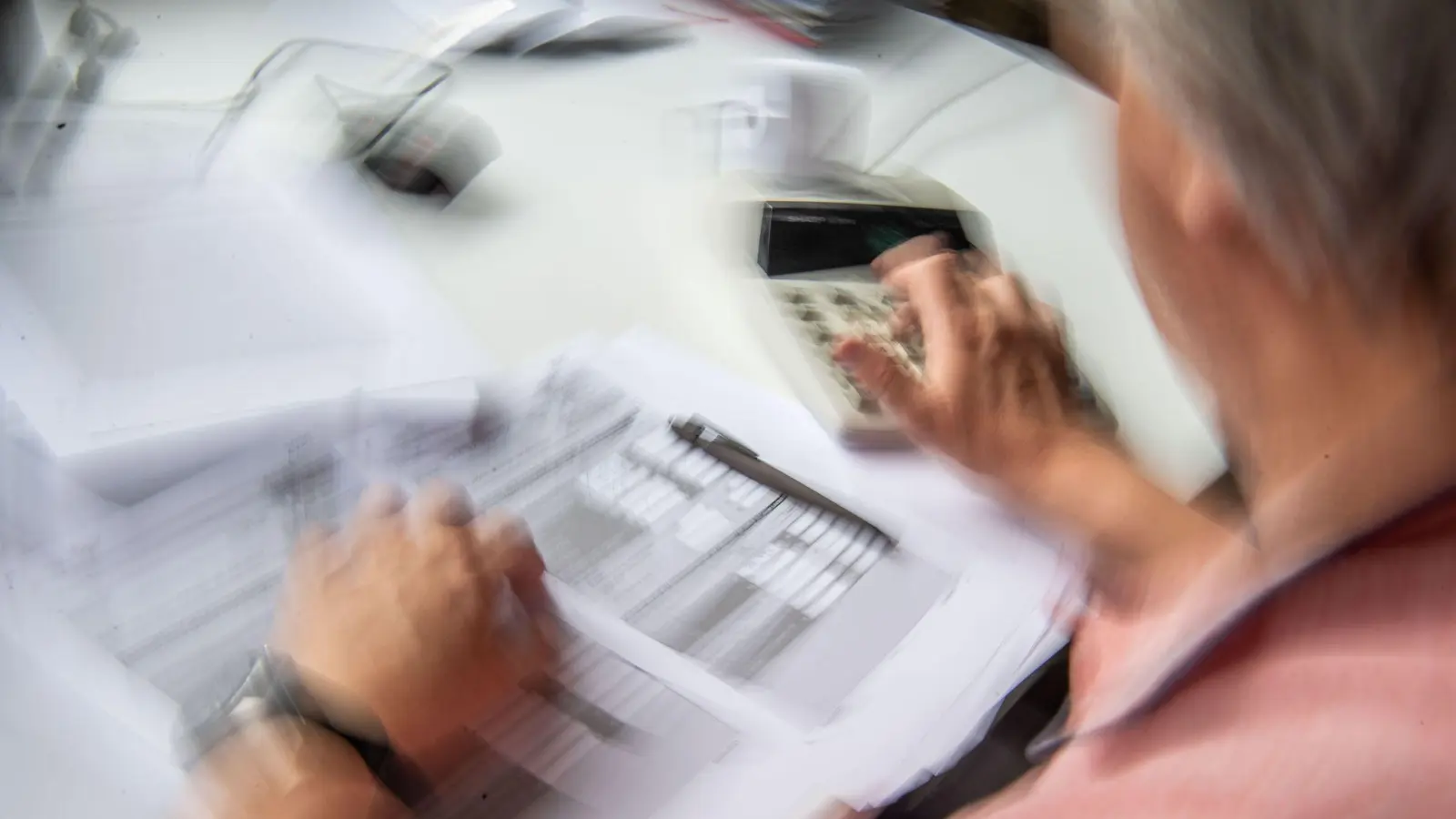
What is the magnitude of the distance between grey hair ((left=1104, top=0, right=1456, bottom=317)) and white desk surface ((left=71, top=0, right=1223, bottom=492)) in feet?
0.37

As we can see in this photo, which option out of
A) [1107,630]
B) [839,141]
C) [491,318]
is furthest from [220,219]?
[1107,630]

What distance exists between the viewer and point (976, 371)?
1.83ft

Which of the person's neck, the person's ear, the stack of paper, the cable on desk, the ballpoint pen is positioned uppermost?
the person's ear

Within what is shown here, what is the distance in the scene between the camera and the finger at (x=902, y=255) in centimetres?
64

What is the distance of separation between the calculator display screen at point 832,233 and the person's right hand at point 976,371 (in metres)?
0.02

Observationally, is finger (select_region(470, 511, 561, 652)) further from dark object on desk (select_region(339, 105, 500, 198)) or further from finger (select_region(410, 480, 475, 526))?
dark object on desk (select_region(339, 105, 500, 198))

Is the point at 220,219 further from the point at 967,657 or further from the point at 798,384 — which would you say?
the point at 967,657

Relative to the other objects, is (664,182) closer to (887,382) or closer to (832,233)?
(832,233)

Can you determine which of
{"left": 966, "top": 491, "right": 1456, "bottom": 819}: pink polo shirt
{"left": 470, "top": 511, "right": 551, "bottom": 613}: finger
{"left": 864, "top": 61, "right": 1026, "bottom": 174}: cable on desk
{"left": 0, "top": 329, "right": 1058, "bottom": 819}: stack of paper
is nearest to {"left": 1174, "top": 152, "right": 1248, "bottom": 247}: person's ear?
{"left": 966, "top": 491, "right": 1456, "bottom": 819}: pink polo shirt

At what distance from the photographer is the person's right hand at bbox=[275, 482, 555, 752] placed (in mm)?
380

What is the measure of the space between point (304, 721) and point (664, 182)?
18.3 inches

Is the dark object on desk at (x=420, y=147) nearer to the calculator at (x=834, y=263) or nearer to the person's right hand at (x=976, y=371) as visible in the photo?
the calculator at (x=834, y=263)

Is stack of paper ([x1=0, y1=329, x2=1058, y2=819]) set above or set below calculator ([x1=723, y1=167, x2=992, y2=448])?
below

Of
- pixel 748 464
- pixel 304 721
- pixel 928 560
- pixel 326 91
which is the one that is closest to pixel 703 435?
pixel 748 464
